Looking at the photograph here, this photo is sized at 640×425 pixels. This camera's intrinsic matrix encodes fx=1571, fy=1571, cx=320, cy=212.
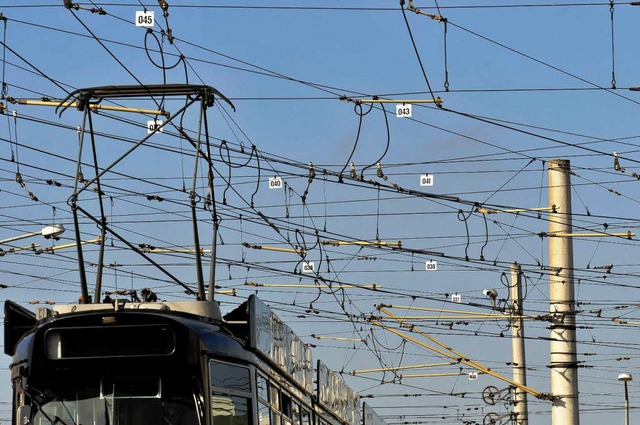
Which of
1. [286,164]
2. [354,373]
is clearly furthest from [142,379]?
[354,373]

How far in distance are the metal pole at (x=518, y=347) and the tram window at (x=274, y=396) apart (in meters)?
22.4

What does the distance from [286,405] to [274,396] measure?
676mm

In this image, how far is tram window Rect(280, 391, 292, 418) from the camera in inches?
599

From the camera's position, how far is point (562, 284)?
36469mm

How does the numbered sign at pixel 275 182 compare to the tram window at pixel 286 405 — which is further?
the numbered sign at pixel 275 182

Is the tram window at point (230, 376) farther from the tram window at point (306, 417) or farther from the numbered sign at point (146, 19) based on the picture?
the numbered sign at point (146, 19)

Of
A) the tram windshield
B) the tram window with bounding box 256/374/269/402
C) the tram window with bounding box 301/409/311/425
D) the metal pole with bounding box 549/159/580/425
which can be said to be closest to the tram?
the tram windshield

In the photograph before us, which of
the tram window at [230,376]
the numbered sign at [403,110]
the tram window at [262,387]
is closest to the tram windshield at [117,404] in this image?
the tram window at [230,376]

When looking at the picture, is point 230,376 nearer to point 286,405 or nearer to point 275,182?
point 286,405

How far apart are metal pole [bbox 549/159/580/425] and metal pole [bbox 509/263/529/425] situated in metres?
0.86

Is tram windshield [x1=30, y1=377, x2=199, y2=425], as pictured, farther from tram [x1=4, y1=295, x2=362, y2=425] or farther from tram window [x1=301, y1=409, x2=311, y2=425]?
tram window [x1=301, y1=409, x2=311, y2=425]

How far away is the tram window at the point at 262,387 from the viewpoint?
46.4 ft

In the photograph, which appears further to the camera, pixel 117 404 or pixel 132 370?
pixel 132 370

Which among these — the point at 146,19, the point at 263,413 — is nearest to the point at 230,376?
the point at 263,413
